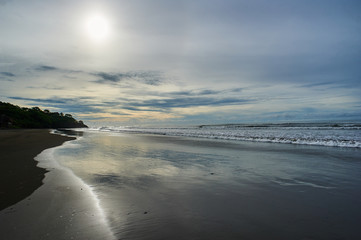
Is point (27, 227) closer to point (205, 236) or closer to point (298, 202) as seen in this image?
point (205, 236)

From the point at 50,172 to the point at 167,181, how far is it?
4378mm

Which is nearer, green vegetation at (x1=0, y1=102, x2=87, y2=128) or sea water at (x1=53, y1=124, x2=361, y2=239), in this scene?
sea water at (x1=53, y1=124, x2=361, y2=239)

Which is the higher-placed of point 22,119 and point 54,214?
point 22,119

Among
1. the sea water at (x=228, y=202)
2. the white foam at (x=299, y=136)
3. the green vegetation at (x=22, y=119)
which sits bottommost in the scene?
the sea water at (x=228, y=202)

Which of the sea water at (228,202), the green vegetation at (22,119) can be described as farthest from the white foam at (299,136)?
the green vegetation at (22,119)

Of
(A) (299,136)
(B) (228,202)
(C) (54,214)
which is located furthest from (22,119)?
(B) (228,202)

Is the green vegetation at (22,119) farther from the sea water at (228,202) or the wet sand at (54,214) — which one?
the wet sand at (54,214)

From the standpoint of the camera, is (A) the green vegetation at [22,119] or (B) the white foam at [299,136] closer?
(B) the white foam at [299,136]

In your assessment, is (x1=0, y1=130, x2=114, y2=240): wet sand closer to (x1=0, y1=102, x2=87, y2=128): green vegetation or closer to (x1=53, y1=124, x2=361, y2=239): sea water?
(x1=53, y1=124, x2=361, y2=239): sea water

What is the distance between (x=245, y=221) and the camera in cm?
365

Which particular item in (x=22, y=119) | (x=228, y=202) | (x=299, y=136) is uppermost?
(x=22, y=119)

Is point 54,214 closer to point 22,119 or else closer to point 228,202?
point 228,202

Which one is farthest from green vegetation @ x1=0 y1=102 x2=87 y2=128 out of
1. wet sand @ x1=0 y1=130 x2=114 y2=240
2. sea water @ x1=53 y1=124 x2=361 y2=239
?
wet sand @ x1=0 y1=130 x2=114 y2=240

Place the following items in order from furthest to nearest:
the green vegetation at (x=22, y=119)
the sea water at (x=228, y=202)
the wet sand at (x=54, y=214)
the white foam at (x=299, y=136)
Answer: the green vegetation at (x=22, y=119)
the white foam at (x=299, y=136)
the sea water at (x=228, y=202)
the wet sand at (x=54, y=214)
